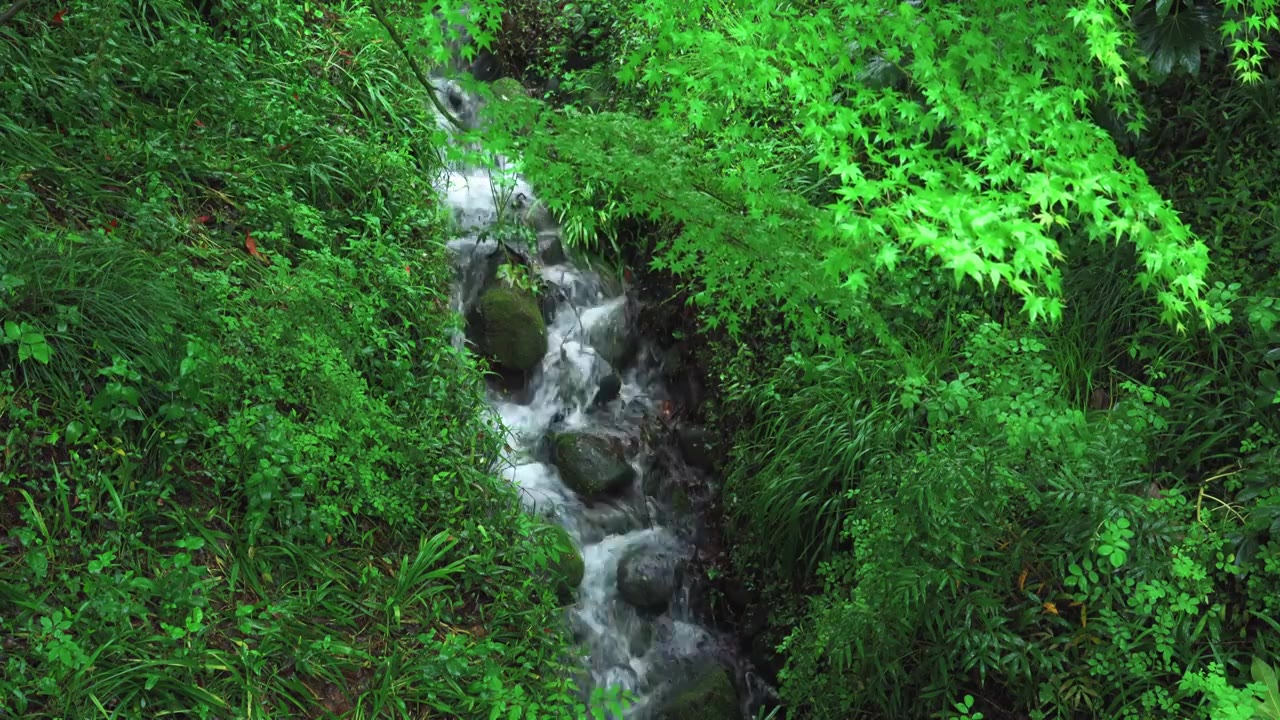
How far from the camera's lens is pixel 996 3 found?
3.03 metres

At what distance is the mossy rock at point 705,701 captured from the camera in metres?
4.48

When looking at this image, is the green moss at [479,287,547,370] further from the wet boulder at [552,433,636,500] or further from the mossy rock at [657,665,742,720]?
the mossy rock at [657,665,742,720]

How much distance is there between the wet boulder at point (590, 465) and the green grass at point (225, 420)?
2.21 ft

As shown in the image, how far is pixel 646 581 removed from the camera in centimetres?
507

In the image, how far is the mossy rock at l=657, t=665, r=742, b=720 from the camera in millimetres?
4484

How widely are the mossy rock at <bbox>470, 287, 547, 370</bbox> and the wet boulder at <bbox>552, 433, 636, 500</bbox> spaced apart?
1.97ft

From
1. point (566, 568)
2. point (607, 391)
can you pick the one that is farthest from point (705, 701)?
point (607, 391)

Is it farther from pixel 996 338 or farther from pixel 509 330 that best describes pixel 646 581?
pixel 996 338

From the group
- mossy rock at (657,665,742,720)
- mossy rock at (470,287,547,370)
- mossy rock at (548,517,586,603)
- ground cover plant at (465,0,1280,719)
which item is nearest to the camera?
ground cover plant at (465,0,1280,719)

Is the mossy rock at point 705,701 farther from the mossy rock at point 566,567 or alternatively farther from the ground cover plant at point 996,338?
the mossy rock at point 566,567

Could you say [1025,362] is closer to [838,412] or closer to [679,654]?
[838,412]

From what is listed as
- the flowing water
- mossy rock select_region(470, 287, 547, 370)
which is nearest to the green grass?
mossy rock select_region(470, 287, 547, 370)

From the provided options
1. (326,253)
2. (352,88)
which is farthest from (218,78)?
(326,253)

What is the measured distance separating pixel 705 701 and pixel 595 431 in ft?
6.06
